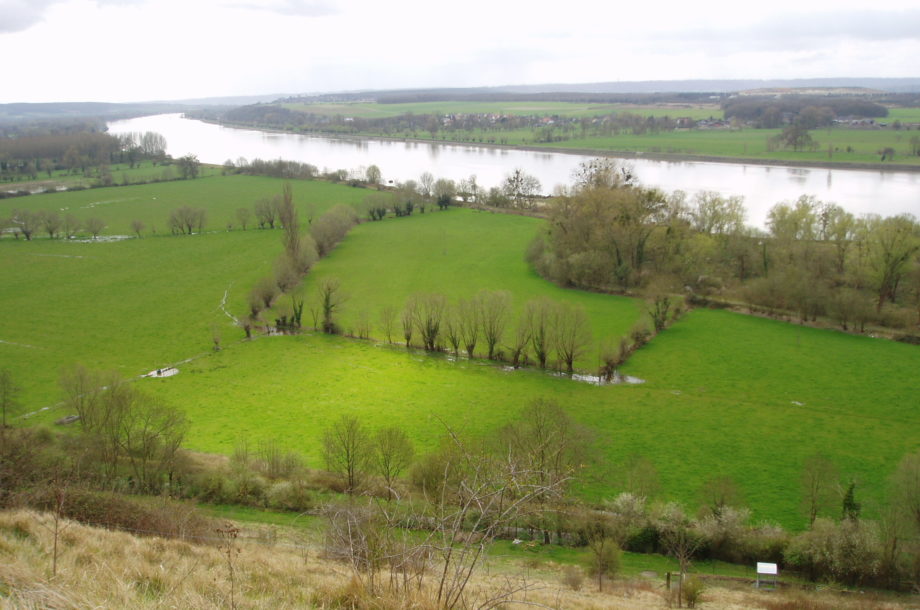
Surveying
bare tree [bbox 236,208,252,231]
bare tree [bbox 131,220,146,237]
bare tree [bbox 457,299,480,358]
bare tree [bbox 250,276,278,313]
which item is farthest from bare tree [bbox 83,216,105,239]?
bare tree [bbox 457,299,480,358]

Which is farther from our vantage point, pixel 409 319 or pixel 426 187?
pixel 426 187

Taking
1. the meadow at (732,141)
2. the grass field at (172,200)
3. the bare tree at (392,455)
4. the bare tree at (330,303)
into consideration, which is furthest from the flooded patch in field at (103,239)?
the meadow at (732,141)

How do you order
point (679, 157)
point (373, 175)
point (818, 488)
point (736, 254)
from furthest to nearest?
point (679, 157) → point (373, 175) → point (736, 254) → point (818, 488)

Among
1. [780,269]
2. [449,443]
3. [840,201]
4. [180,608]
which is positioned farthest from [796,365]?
[840,201]

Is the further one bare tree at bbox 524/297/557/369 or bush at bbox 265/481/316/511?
bare tree at bbox 524/297/557/369

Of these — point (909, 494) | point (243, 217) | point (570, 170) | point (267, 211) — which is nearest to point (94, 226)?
point (243, 217)

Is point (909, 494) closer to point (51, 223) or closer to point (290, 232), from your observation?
point (290, 232)

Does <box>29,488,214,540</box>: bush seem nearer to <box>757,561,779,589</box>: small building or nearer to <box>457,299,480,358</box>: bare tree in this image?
<box>757,561,779,589</box>: small building
